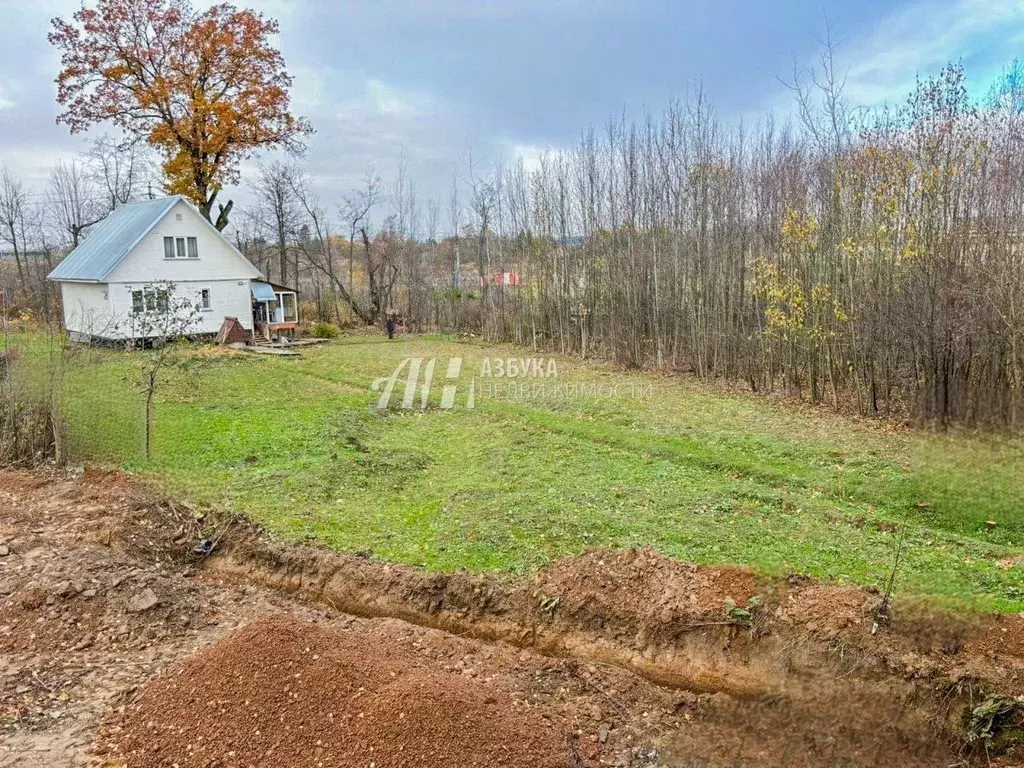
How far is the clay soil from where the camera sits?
12.4 feet

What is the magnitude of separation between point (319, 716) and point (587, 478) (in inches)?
202

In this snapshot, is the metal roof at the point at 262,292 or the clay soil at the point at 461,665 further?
the metal roof at the point at 262,292

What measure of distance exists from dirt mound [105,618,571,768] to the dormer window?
813 inches

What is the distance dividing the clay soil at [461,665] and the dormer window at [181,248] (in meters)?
17.4

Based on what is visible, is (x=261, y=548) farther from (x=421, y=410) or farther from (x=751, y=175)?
(x=751, y=175)

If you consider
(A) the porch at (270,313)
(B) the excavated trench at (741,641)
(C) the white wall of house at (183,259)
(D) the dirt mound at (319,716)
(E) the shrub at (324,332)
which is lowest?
(B) the excavated trench at (741,641)

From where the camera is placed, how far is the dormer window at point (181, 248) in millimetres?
21969

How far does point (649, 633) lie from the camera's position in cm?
524

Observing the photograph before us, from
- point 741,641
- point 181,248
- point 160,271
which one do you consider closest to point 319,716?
point 741,641

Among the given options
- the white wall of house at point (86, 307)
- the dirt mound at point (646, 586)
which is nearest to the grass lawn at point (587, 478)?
the dirt mound at point (646, 586)

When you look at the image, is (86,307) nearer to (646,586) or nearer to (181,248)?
(181,248)

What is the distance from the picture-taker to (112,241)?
73.4ft

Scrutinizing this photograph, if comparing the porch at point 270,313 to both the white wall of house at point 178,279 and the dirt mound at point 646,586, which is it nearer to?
the white wall of house at point 178,279

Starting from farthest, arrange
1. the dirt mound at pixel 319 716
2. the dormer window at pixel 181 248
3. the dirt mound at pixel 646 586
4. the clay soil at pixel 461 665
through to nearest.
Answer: the dormer window at pixel 181 248 < the dirt mound at pixel 646 586 < the clay soil at pixel 461 665 < the dirt mound at pixel 319 716
